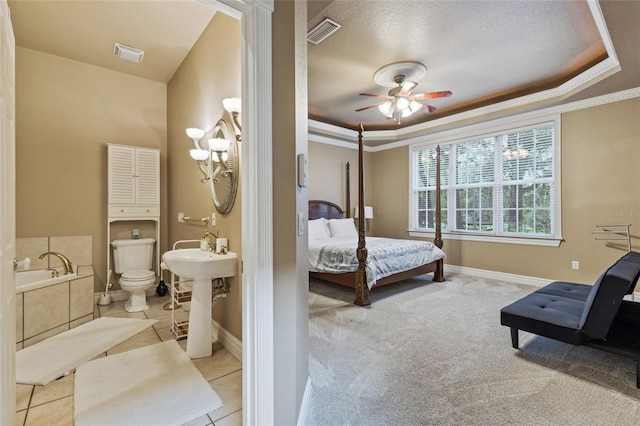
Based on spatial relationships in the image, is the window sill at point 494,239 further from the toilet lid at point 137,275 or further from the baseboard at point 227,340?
the toilet lid at point 137,275

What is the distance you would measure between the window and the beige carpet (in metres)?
2.11

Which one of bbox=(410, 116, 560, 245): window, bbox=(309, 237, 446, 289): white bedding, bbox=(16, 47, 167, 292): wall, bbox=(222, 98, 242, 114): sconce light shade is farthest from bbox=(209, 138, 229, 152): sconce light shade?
bbox=(410, 116, 560, 245): window

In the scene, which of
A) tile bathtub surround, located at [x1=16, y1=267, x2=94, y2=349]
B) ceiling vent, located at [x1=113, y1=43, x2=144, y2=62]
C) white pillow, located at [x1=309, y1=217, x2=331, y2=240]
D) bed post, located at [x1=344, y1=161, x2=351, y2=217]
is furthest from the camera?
bed post, located at [x1=344, y1=161, x2=351, y2=217]

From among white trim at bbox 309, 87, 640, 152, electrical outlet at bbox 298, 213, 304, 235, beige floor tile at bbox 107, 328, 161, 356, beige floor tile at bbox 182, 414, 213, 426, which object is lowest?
beige floor tile at bbox 182, 414, 213, 426

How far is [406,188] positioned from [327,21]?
415cm

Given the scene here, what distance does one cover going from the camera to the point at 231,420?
65.9 inches

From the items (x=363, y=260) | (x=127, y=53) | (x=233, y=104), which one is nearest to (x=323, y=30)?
(x=233, y=104)

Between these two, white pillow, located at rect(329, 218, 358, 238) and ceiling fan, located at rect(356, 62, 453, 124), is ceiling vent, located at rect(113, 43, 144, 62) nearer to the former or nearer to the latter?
ceiling fan, located at rect(356, 62, 453, 124)

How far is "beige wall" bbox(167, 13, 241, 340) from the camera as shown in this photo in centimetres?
245

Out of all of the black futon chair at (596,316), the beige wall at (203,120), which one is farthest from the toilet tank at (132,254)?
the black futon chair at (596,316)

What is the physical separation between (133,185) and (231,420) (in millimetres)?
3286

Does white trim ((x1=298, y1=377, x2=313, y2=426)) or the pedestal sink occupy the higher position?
the pedestal sink

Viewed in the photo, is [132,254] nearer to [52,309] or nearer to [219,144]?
[52,309]

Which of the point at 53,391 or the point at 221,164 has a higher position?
the point at 221,164
